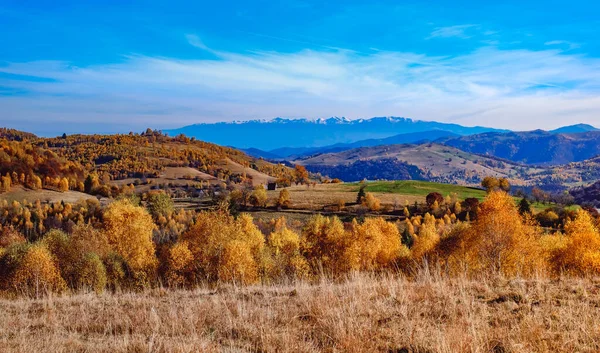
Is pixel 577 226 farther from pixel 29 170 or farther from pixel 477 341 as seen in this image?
pixel 29 170

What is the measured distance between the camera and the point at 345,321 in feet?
23.7

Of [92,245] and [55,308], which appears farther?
[92,245]

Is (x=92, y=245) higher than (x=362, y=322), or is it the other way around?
(x=362, y=322)

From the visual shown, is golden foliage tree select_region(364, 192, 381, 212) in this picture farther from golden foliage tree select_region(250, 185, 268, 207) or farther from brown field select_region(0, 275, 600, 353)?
brown field select_region(0, 275, 600, 353)

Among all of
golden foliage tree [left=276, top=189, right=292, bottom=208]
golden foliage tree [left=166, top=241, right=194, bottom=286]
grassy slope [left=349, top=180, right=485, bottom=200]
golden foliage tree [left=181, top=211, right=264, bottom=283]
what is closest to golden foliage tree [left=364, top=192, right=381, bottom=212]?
grassy slope [left=349, top=180, right=485, bottom=200]

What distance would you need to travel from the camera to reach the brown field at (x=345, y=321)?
6270mm

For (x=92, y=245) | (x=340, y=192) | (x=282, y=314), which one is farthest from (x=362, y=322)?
(x=340, y=192)

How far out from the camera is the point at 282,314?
28.0 feet

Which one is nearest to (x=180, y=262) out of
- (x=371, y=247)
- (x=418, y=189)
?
(x=371, y=247)

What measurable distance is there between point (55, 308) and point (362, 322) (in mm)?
8228

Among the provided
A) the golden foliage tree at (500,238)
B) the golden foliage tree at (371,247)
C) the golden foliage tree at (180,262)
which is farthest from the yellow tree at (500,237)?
the golden foliage tree at (180,262)

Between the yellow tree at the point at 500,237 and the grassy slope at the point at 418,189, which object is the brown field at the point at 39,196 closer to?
the grassy slope at the point at 418,189

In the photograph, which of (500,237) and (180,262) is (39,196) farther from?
(500,237)

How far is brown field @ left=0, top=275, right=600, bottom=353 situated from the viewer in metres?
→ 6.27
